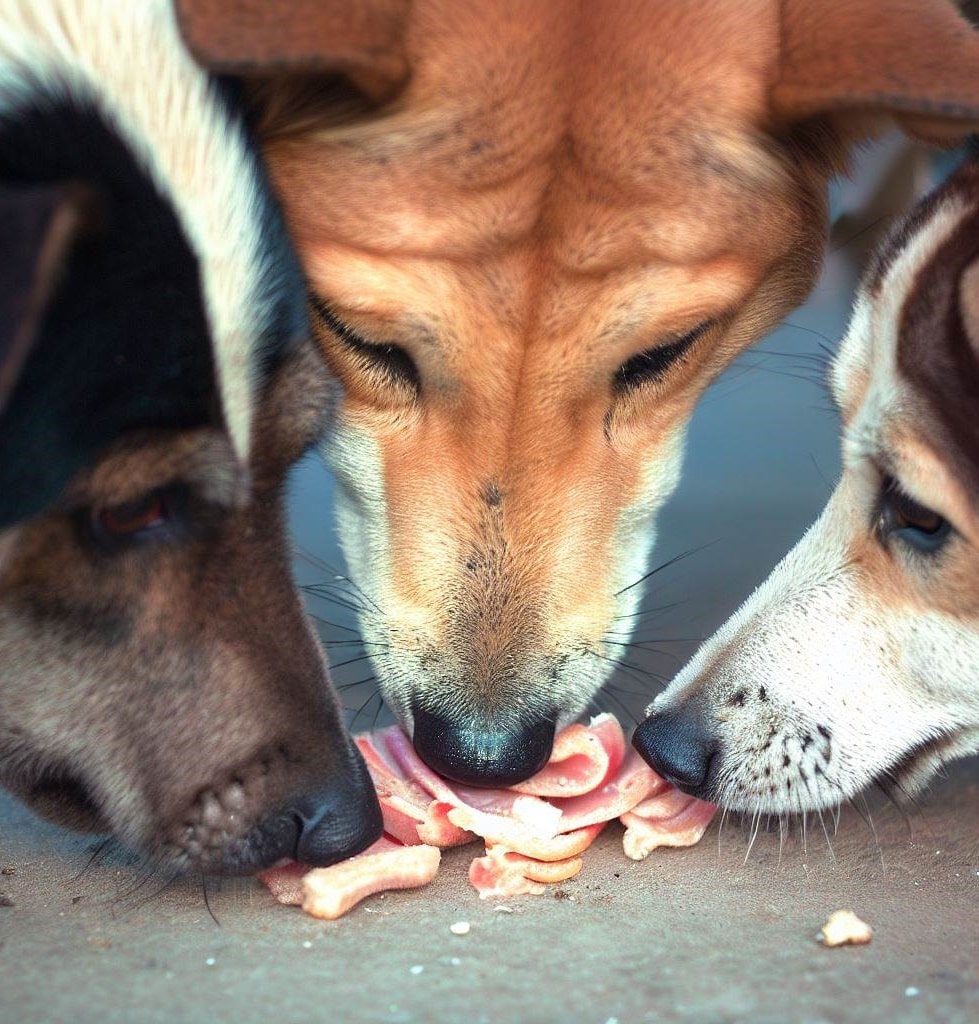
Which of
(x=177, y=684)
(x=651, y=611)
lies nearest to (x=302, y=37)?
(x=177, y=684)

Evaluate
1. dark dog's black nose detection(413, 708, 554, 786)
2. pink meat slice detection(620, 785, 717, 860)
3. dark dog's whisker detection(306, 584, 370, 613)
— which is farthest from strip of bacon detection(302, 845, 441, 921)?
dark dog's whisker detection(306, 584, 370, 613)

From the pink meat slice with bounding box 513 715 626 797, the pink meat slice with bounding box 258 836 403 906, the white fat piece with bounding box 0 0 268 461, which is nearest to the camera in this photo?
the white fat piece with bounding box 0 0 268 461

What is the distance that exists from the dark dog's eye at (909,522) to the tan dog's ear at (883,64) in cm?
80

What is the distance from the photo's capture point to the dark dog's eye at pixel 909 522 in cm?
316

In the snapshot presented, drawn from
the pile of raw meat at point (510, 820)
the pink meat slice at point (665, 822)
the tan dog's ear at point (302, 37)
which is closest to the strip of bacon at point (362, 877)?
the pile of raw meat at point (510, 820)

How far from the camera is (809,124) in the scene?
3.52m

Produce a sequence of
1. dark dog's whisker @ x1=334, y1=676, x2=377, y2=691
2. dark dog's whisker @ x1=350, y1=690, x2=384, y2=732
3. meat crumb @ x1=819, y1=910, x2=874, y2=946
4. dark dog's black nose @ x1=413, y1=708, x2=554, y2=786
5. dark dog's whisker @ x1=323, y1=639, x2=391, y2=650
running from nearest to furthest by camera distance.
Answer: meat crumb @ x1=819, y1=910, x2=874, y2=946 < dark dog's black nose @ x1=413, y1=708, x2=554, y2=786 < dark dog's whisker @ x1=323, y1=639, x2=391, y2=650 < dark dog's whisker @ x1=334, y1=676, x2=377, y2=691 < dark dog's whisker @ x1=350, y1=690, x2=384, y2=732

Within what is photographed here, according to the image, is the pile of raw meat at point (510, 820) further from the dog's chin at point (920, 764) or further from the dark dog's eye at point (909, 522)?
the dark dog's eye at point (909, 522)

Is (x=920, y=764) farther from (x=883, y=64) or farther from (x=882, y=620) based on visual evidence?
(x=883, y=64)

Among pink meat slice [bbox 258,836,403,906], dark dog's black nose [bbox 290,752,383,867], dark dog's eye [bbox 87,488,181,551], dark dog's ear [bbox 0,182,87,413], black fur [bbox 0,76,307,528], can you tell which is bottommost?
pink meat slice [bbox 258,836,403,906]

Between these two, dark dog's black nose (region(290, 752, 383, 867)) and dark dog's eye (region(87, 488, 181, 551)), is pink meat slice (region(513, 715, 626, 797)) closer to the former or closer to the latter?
dark dog's black nose (region(290, 752, 383, 867))

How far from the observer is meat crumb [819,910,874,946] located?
2830 mm

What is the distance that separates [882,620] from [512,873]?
985 millimetres

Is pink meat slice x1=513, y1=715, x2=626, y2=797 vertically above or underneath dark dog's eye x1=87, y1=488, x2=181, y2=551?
underneath
